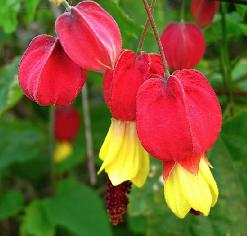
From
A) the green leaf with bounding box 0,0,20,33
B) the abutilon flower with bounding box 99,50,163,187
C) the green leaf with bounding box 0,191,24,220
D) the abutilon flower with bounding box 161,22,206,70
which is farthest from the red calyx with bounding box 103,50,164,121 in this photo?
the green leaf with bounding box 0,191,24,220

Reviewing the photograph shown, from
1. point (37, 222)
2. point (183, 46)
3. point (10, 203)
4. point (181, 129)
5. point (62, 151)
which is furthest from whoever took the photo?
point (62, 151)

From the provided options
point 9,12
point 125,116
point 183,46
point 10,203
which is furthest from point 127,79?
point 10,203

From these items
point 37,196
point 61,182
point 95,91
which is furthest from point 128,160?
point 95,91

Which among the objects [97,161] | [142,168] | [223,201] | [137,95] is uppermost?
[137,95]

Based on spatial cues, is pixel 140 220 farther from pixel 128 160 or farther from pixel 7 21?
pixel 128 160

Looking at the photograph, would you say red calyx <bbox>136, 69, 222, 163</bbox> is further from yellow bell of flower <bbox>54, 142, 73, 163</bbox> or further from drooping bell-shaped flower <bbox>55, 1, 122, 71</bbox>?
yellow bell of flower <bbox>54, 142, 73, 163</bbox>

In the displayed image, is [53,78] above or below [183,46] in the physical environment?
above

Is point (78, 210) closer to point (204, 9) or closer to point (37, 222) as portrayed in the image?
point (37, 222)
